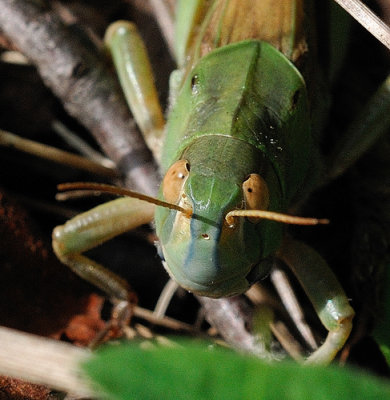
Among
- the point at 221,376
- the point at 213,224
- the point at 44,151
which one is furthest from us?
the point at 44,151

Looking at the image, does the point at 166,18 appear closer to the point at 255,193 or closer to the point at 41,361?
the point at 255,193

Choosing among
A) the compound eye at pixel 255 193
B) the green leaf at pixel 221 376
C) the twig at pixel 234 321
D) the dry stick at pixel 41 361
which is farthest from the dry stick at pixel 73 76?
the green leaf at pixel 221 376

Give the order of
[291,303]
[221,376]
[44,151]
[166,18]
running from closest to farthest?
1. [221,376]
2. [291,303]
3. [44,151]
4. [166,18]

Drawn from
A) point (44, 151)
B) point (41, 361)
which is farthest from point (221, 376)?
point (44, 151)

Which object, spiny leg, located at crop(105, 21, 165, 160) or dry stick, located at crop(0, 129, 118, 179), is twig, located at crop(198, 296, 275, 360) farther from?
dry stick, located at crop(0, 129, 118, 179)

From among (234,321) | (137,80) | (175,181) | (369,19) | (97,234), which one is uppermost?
(369,19)

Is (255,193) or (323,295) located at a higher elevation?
(255,193)

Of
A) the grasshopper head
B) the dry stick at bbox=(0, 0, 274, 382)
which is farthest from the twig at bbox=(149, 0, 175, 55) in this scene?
the grasshopper head
